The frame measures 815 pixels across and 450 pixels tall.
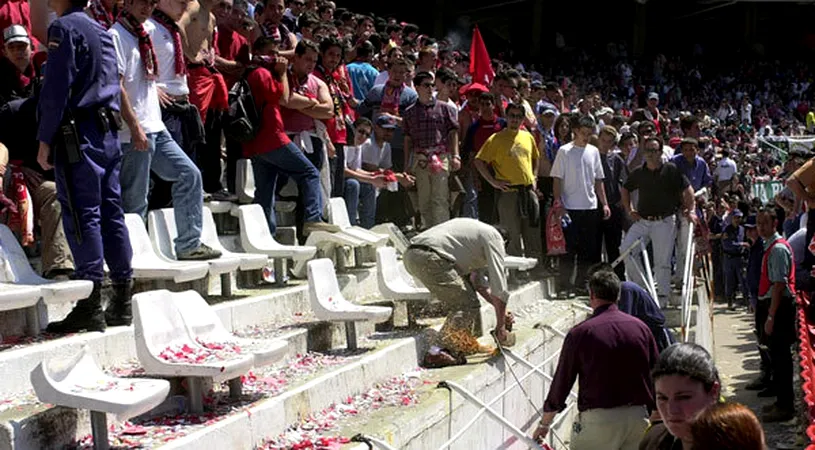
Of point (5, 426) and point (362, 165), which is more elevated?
point (362, 165)

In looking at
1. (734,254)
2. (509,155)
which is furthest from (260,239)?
(734,254)

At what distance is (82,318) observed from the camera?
6.37 meters

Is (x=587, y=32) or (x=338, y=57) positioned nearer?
(x=338, y=57)

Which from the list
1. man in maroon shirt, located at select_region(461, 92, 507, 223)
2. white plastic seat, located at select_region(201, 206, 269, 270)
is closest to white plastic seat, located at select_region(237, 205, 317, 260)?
white plastic seat, located at select_region(201, 206, 269, 270)

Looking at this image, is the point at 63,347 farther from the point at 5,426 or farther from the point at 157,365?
the point at 5,426

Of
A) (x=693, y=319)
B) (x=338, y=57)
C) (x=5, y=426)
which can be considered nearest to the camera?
(x=5, y=426)

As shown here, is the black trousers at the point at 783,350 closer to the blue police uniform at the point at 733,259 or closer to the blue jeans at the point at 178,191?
the blue jeans at the point at 178,191

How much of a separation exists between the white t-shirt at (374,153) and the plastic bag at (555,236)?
2.09 metres

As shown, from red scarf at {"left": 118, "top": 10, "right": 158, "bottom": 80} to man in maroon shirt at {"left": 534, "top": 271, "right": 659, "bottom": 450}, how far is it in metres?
2.94

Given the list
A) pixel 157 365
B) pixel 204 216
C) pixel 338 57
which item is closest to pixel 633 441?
pixel 157 365

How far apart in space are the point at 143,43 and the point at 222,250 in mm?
1499

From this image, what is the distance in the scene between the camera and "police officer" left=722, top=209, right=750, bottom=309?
20.8m

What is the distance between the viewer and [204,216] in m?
8.59

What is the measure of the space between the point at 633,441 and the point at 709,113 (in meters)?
32.4
